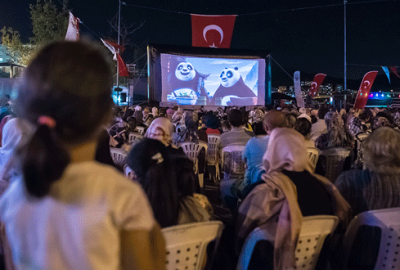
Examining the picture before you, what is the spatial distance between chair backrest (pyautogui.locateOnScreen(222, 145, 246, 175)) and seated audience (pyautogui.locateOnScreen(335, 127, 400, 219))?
8.51 feet

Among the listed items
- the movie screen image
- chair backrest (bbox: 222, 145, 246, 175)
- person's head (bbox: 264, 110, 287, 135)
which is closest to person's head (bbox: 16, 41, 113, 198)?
person's head (bbox: 264, 110, 287, 135)

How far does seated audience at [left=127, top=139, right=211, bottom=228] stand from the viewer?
2.05m

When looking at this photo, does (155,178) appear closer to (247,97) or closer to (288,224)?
(288,224)

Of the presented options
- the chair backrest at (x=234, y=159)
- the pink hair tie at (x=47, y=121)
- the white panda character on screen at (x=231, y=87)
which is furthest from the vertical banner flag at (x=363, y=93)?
the pink hair tie at (x=47, y=121)

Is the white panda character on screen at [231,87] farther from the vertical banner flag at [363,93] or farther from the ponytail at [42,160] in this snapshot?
the ponytail at [42,160]

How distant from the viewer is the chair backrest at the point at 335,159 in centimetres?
532

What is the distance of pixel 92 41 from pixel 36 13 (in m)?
27.3

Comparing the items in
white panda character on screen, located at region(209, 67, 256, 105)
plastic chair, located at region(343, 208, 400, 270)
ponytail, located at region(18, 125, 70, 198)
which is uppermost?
white panda character on screen, located at region(209, 67, 256, 105)

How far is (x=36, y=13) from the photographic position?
24.3 metres

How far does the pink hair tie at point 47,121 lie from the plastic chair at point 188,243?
1.00 meters

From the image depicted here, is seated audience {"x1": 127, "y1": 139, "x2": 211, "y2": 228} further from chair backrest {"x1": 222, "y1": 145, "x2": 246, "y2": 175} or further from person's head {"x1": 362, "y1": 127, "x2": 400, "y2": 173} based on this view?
chair backrest {"x1": 222, "y1": 145, "x2": 246, "y2": 175}

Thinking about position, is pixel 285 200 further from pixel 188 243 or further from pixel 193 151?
pixel 193 151

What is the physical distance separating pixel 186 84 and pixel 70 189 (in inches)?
643

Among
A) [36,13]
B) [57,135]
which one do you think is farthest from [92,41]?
[36,13]
